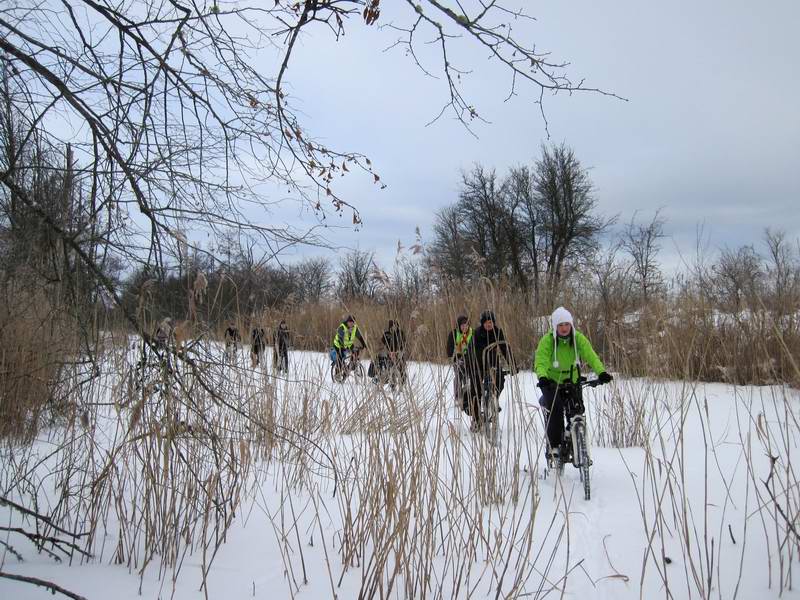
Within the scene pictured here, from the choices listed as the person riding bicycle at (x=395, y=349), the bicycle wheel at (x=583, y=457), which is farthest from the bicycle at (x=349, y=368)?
the bicycle wheel at (x=583, y=457)

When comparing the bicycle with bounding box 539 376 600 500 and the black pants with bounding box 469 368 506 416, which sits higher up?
the black pants with bounding box 469 368 506 416

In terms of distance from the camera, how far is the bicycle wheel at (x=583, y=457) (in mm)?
4246

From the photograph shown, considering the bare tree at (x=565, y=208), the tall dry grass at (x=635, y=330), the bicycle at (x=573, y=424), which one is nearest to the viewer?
the tall dry grass at (x=635, y=330)

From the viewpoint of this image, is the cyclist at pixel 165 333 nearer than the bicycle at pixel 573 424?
Yes

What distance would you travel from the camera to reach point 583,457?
4.31 meters

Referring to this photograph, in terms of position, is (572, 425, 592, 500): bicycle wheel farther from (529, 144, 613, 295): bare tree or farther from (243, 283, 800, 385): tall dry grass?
(529, 144, 613, 295): bare tree

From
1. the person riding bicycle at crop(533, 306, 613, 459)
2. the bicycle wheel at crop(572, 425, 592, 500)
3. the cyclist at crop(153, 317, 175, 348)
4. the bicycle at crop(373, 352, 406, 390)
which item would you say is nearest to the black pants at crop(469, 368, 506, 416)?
the bicycle at crop(373, 352, 406, 390)

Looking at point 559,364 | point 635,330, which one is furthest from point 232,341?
point 635,330

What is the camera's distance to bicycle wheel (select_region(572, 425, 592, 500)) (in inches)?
167

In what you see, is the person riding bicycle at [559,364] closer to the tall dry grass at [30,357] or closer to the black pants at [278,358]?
the black pants at [278,358]

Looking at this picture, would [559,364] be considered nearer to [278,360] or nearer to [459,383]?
[459,383]

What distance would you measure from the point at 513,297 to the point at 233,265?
413 inches

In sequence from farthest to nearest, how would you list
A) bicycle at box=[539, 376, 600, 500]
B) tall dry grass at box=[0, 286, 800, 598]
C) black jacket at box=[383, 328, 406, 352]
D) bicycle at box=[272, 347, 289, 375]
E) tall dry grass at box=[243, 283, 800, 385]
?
bicycle at box=[539, 376, 600, 500]
bicycle at box=[272, 347, 289, 375]
tall dry grass at box=[243, 283, 800, 385]
black jacket at box=[383, 328, 406, 352]
tall dry grass at box=[0, 286, 800, 598]

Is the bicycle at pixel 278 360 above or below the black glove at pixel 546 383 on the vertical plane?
above
